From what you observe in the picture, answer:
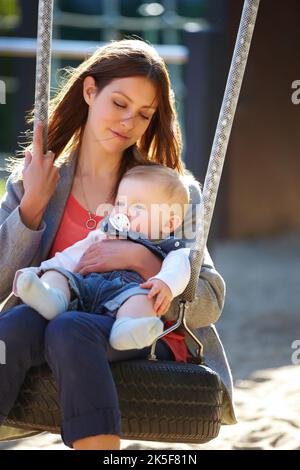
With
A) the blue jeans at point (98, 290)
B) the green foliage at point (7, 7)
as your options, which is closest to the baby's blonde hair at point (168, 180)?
the blue jeans at point (98, 290)

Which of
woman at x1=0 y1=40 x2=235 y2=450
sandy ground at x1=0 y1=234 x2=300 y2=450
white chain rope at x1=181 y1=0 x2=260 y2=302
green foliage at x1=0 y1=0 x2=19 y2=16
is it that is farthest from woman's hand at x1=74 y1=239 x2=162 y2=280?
green foliage at x1=0 y1=0 x2=19 y2=16

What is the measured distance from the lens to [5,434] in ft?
8.93

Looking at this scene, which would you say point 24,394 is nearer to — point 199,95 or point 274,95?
point 199,95

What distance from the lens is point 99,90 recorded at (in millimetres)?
2902

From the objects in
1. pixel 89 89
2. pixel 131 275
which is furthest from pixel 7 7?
pixel 131 275

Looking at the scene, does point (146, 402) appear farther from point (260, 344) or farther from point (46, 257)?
point (260, 344)

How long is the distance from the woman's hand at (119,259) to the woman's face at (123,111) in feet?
1.01

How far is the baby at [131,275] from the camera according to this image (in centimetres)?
246

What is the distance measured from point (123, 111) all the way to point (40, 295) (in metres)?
0.61

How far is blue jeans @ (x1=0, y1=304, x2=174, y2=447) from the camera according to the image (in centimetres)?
235

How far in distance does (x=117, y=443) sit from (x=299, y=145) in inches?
277

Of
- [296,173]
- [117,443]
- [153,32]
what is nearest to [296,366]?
[117,443]

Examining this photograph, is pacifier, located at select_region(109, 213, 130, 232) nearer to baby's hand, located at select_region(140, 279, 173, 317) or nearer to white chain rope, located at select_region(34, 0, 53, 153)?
baby's hand, located at select_region(140, 279, 173, 317)

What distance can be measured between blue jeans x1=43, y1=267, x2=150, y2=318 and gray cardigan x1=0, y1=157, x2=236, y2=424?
13 centimetres
